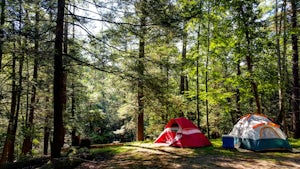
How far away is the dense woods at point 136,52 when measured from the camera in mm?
6750

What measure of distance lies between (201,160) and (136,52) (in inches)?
215

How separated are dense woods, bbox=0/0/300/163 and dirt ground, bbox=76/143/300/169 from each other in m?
1.73

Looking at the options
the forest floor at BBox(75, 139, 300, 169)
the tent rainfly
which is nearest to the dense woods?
the forest floor at BBox(75, 139, 300, 169)

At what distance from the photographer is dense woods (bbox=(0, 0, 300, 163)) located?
6750 mm

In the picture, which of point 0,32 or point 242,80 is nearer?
point 0,32

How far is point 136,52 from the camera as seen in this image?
972cm

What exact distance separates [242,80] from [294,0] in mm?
4354

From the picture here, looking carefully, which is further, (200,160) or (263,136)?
(263,136)

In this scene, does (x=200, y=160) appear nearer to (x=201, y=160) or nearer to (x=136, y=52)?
(x=201, y=160)

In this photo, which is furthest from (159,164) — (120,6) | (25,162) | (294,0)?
(294,0)

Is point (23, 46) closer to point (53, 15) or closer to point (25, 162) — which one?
point (53, 15)

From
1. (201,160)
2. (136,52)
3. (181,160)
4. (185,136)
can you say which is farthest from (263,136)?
(136,52)

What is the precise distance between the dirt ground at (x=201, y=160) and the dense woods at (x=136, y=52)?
1733 millimetres

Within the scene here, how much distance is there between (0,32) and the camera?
20.3 feet
